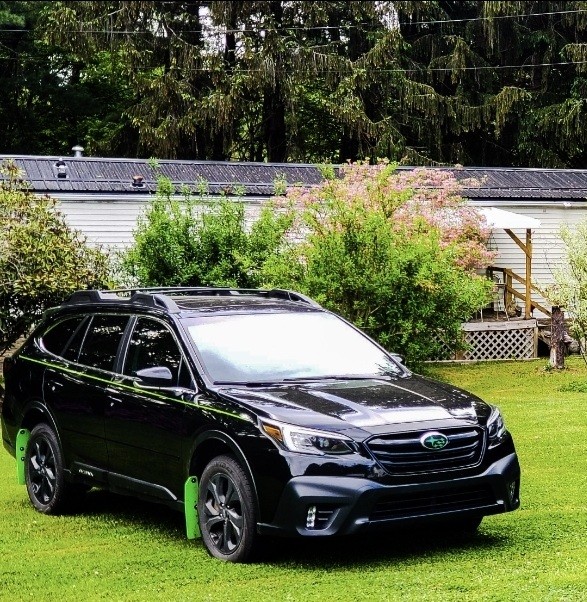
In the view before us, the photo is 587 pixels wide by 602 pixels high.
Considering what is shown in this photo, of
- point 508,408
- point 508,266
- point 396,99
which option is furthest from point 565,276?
point 396,99

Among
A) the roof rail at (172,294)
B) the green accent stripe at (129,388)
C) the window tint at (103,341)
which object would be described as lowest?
the green accent stripe at (129,388)

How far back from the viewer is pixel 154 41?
121ft

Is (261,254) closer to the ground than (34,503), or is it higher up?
higher up

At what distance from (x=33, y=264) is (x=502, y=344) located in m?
10.8

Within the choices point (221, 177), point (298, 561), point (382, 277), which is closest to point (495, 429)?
point (298, 561)

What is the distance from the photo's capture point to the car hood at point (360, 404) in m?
6.64

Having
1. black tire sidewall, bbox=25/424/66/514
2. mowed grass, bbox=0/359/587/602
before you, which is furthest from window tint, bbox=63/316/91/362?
mowed grass, bbox=0/359/587/602

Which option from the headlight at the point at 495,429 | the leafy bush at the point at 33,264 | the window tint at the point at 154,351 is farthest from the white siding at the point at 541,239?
the headlight at the point at 495,429

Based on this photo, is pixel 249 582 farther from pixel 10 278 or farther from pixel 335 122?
pixel 335 122

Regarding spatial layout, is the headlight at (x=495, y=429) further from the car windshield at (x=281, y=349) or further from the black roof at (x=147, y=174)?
the black roof at (x=147, y=174)

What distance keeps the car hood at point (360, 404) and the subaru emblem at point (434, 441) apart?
0.28 ft

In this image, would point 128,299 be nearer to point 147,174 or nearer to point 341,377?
point 341,377

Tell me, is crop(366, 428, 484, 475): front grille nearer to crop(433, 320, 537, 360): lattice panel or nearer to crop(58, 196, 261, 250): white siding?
crop(58, 196, 261, 250): white siding

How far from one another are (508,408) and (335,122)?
25.4 m
